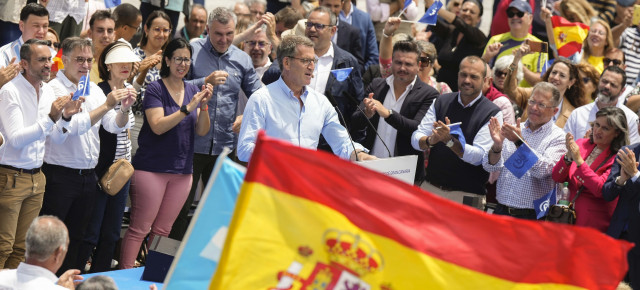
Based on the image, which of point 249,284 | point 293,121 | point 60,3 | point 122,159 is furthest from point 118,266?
point 249,284

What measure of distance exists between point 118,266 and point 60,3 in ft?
10.1

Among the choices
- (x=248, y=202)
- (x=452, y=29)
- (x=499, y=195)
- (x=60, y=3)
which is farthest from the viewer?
(x=452, y=29)

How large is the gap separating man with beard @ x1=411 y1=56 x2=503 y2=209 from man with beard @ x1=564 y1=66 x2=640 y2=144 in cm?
154

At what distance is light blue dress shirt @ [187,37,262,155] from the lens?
919 centimetres

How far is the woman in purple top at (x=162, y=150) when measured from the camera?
8.55m

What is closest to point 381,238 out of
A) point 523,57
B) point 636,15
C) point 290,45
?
point 290,45

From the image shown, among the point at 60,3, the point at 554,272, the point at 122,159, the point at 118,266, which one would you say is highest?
the point at 60,3

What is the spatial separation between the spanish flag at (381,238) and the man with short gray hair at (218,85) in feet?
15.5

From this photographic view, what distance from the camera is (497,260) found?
4.50 metres

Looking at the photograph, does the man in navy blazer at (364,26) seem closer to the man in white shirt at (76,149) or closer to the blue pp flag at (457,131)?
the blue pp flag at (457,131)

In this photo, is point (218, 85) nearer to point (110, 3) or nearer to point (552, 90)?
point (110, 3)

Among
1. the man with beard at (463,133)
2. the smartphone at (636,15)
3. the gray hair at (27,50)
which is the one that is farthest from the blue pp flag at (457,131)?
the smartphone at (636,15)

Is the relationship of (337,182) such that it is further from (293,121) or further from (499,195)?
(499,195)

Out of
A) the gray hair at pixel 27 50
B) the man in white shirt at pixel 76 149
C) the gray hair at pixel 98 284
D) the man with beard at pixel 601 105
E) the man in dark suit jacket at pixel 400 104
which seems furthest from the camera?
the man with beard at pixel 601 105
